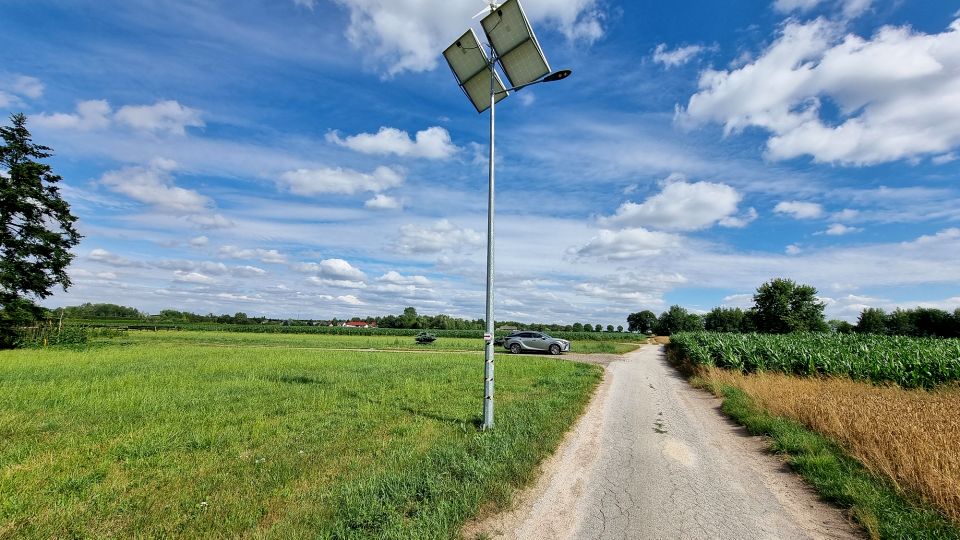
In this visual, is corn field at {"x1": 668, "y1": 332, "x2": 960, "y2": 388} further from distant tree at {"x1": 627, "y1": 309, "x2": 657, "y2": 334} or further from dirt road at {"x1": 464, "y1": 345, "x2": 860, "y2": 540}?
distant tree at {"x1": 627, "y1": 309, "x2": 657, "y2": 334}

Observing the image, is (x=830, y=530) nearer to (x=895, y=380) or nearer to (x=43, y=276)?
(x=895, y=380)

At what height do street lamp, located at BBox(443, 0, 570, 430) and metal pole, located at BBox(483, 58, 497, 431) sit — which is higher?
street lamp, located at BBox(443, 0, 570, 430)

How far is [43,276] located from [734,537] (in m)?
42.6

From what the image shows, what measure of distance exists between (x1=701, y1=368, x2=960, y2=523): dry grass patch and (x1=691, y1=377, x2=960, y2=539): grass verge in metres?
0.16

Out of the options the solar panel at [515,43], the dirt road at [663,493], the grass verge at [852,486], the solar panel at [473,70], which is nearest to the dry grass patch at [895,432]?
the grass verge at [852,486]

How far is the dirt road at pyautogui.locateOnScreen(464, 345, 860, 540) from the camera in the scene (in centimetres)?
409

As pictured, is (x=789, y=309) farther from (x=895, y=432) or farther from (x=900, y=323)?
(x=895, y=432)

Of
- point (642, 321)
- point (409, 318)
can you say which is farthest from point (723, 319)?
point (409, 318)

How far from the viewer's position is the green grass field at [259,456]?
4090 mm

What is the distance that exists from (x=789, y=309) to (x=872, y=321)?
28.2m

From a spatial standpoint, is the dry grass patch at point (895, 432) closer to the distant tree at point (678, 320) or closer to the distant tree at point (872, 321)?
the distant tree at point (872, 321)

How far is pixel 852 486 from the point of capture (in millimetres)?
4906

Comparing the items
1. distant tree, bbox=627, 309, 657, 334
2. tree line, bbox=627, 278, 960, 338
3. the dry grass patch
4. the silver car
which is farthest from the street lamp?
distant tree, bbox=627, 309, 657, 334

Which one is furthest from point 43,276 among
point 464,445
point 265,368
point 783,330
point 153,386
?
point 783,330
